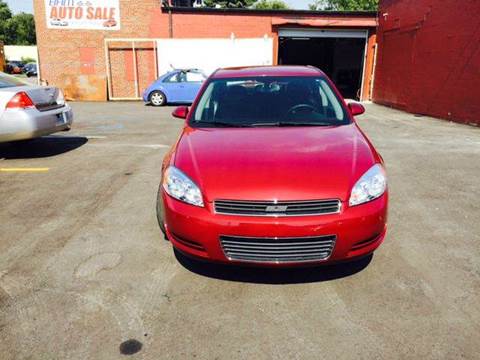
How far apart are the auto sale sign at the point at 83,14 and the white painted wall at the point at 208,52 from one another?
2542 millimetres

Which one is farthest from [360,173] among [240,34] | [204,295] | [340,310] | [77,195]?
[240,34]

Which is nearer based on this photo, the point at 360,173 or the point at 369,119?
the point at 360,173

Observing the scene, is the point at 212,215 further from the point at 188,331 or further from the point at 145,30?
the point at 145,30

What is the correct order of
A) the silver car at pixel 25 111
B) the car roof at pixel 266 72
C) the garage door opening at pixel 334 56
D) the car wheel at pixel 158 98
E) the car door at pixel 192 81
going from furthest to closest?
the garage door opening at pixel 334 56, the car wheel at pixel 158 98, the car door at pixel 192 81, the silver car at pixel 25 111, the car roof at pixel 266 72

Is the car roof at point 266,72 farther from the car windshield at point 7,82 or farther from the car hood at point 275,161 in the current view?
the car windshield at point 7,82

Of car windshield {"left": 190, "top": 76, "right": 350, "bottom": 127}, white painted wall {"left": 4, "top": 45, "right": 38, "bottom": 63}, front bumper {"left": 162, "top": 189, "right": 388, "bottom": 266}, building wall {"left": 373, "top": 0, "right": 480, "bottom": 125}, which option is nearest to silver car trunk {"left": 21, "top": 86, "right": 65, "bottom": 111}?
car windshield {"left": 190, "top": 76, "right": 350, "bottom": 127}

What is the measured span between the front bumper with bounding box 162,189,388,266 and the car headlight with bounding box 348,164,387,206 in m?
0.04

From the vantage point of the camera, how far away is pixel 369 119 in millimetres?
12984

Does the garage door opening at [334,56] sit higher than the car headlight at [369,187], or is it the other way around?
the garage door opening at [334,56]

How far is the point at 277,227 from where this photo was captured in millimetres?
2727

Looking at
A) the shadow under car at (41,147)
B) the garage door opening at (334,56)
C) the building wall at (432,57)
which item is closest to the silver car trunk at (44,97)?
the shadow under car at (41,147)

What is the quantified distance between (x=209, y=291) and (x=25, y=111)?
5.29 meters

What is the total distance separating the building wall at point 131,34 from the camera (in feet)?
62.5

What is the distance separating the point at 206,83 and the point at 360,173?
2273mm
